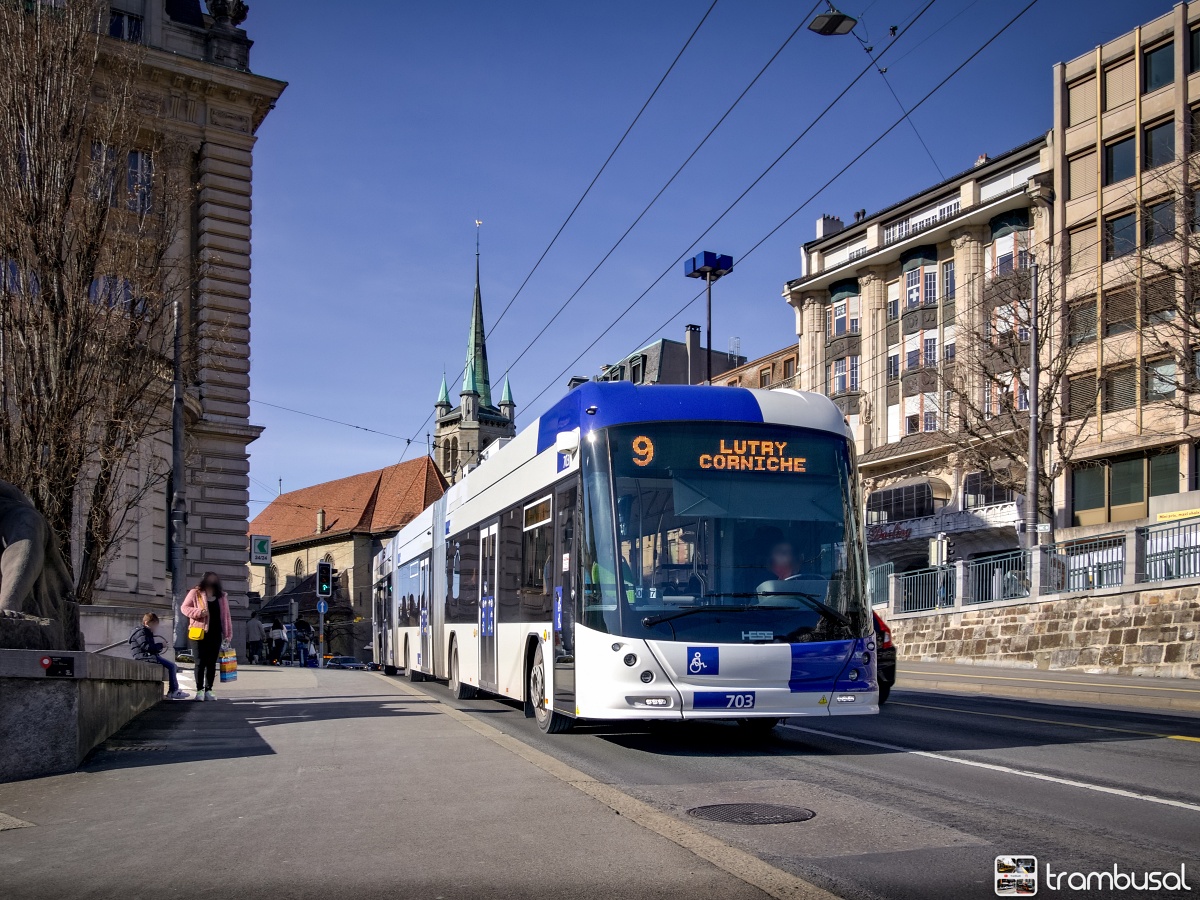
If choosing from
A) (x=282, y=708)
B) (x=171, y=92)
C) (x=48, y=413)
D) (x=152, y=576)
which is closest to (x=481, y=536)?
(x=282, y=708)

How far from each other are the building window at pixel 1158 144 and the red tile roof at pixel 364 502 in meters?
65.6

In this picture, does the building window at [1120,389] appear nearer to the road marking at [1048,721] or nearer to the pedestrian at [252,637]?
the road marking at [1048,721]

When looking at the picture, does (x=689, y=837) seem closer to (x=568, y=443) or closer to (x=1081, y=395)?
(x=568, y=443)

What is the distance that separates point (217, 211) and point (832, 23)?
28.2 meters

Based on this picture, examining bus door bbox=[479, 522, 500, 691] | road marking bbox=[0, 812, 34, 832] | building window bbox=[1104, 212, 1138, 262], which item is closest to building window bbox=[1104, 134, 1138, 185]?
building window bbox=[1104, 212, 1138, 262]

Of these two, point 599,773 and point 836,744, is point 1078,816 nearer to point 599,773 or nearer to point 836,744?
point 599,773

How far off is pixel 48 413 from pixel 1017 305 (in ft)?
116

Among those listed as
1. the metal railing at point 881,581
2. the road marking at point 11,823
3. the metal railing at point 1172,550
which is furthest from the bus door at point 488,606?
the metal railing at point 881,581

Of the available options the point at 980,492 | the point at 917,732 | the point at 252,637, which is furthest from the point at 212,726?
the point at 980,492

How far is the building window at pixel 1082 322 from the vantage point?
45.5 m

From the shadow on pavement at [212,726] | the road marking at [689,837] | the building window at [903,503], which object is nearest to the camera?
the road marking at [689,837]

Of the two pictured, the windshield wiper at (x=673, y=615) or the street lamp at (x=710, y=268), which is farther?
the street lamp at (x=710, y=268)

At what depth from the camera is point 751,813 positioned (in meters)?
7.64

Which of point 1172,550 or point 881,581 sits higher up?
point 1172,550
